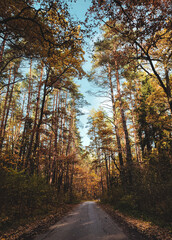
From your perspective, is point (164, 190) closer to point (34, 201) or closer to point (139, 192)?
point (139, 192)

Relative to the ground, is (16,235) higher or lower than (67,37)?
lower

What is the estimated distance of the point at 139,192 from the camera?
7.61 metres

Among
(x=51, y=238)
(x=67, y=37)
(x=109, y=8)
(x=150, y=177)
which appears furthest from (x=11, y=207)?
(x=109, y=8)

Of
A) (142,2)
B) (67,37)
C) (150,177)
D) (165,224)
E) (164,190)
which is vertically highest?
(142,2)

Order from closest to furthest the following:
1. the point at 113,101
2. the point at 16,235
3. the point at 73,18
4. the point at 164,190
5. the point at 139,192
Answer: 1. the point at 16,235
2. the point at 73,18
3. the point at 164,190
4. the point at 139,192
5. the point at 113,101

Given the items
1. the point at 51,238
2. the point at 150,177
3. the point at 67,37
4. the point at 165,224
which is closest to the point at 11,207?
the point at 51,238

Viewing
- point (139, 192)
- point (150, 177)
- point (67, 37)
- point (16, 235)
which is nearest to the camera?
point (16, 235)

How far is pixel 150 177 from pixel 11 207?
6.99 meters

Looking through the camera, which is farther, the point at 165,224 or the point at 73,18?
the point at 73,18

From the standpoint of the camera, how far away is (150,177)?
7109mm

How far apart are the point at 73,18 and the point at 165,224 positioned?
8681mm

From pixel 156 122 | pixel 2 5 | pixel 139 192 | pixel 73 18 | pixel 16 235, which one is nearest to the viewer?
pixel 16 235

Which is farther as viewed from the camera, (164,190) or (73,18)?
(164,190)

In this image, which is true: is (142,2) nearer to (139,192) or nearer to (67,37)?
(67,37)
